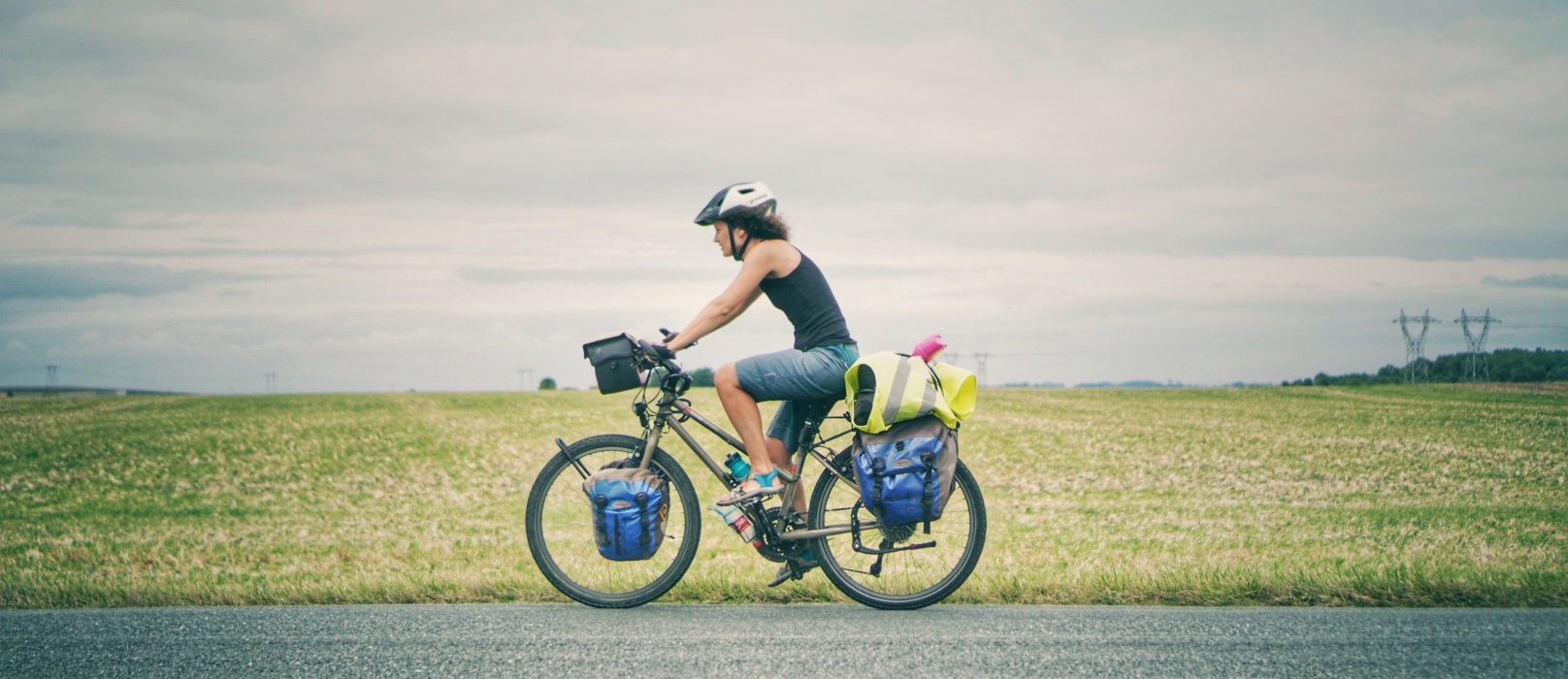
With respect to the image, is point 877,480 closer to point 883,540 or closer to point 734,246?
point 883,540

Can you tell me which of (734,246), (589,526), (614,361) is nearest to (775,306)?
(734,246)

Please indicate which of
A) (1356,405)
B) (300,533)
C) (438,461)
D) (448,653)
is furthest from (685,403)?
(1356,405)

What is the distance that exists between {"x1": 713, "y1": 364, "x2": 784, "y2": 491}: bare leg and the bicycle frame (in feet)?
0.42

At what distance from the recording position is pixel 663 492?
5957 mm

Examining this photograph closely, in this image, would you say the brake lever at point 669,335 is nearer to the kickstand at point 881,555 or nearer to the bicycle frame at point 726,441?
the bicycle frame at point 726,441

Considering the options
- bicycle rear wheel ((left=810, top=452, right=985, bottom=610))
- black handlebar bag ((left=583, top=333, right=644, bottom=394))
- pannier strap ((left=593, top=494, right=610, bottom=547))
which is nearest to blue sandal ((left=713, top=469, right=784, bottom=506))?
bicycle rear wheel ((left=810, top=452, right=985, bottom=610))

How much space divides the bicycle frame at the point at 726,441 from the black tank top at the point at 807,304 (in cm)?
48

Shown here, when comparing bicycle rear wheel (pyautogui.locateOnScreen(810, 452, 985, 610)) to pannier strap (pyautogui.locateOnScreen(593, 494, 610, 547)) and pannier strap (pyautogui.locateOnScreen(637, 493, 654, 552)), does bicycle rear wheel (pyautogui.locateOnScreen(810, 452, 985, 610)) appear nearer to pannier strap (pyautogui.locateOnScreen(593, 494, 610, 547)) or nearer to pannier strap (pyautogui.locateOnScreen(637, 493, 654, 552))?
pannier strap (pyautogui.locateOnScreen(637, 493, 654, 552))

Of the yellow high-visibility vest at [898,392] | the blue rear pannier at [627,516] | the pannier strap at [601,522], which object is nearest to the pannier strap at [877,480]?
the yellow high-visibility vest at [898,392]

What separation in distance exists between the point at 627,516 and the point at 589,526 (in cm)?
Answer: 52

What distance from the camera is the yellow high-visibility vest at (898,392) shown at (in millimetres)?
5441

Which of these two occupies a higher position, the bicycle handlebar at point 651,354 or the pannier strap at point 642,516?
the bicycle handlebar at point 651,354

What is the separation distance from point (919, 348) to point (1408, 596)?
2.97 metres

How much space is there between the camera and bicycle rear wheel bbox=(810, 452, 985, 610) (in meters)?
5.77
